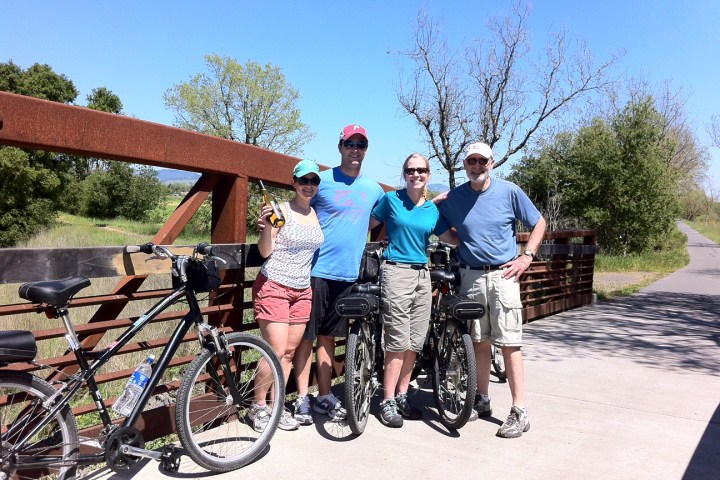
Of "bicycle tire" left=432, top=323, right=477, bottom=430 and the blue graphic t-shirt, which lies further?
the blue graphic t-shirt

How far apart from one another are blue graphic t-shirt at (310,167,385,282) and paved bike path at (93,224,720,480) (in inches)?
42.3

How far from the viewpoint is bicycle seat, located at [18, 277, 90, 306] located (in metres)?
2.71

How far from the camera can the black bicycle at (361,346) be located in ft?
12.6

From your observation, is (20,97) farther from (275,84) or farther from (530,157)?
(275,84)

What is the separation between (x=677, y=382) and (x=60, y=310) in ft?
17.3

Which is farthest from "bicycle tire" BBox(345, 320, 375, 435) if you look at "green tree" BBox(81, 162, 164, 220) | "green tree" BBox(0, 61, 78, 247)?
"green tree" BBox(81, 162, 164, 220)

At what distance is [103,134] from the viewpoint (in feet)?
10.6

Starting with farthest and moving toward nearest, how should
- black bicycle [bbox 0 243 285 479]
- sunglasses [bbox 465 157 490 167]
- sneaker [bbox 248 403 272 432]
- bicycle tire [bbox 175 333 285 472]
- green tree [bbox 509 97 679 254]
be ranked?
green tree [bbox 509 97 679 254]
sunglasses [bbox 465 157 490 167]
sneaker [bbox 248 403 272 432]
bicycle tire [bbox 175 333 285 472]
black bicycle [bbox 0 243 285 479]

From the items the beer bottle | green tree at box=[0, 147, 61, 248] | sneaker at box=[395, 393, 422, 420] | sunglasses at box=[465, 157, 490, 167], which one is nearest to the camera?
the beer bottle

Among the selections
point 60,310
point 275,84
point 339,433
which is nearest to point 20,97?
point 60,310

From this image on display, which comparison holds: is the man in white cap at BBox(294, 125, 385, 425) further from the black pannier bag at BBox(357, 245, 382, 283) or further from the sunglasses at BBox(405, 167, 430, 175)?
the sunglasses at BBox(405, 167, 430, 175)

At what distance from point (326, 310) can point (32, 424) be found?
1942 millimetres

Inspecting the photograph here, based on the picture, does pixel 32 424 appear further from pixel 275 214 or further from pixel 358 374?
pixel 358 374

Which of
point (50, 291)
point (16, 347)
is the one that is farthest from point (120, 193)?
point (16, 347)
